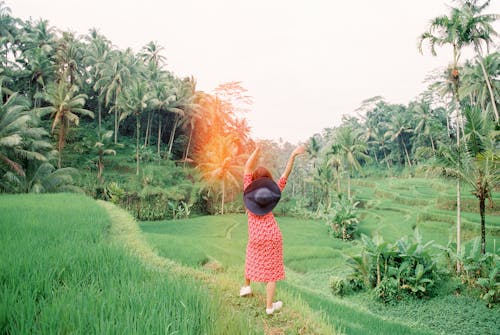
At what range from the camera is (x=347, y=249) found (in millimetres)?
16953

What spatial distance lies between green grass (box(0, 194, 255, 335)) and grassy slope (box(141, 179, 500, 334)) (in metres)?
1.34

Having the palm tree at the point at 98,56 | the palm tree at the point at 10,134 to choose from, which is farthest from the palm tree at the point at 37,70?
the palm tree at the point at 10,134

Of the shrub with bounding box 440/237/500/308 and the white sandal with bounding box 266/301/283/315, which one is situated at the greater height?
the white sandal with bounding box 266/301/283/315

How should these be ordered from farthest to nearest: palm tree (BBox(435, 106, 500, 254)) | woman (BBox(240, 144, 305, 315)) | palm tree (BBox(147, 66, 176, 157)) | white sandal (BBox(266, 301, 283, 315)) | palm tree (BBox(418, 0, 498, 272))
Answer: palm tree (BBox(147, 66, 176, 157))
palm tree (BBox(418, 0, 498, 272))
palm tree (BBox(435, 106, 500, 254))
woman (BBox(240, 144, 305, 315))
white sandal (BBox(266, 301, 283, 315))

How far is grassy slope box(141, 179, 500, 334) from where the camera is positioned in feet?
21.7

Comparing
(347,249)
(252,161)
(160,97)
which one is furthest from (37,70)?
(252,161)

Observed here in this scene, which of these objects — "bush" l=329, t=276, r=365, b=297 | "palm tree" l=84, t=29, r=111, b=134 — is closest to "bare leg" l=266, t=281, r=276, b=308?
"bush" l=329, t=276, r=365, b=297

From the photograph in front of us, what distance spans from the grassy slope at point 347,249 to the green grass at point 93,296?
1336 millimetres

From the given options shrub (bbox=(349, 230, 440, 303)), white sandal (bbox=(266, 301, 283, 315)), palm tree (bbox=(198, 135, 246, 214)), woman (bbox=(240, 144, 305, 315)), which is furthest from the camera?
palm tree (bbox=(198, 135, 246, 214))

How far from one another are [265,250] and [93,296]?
4.89 feet

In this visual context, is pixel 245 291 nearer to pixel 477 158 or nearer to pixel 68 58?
pixel 477 158

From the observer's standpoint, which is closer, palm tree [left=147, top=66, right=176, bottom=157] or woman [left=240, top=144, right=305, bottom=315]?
woman [left=240, top=144, right=305, bottom=315]

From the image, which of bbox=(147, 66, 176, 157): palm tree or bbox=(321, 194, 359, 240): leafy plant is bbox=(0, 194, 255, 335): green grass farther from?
bbox=(147, 66, 176, 157): palm tree

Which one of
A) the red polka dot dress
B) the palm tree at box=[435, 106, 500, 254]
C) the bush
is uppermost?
the palm tree at box=[435, 106, 500, 254]
